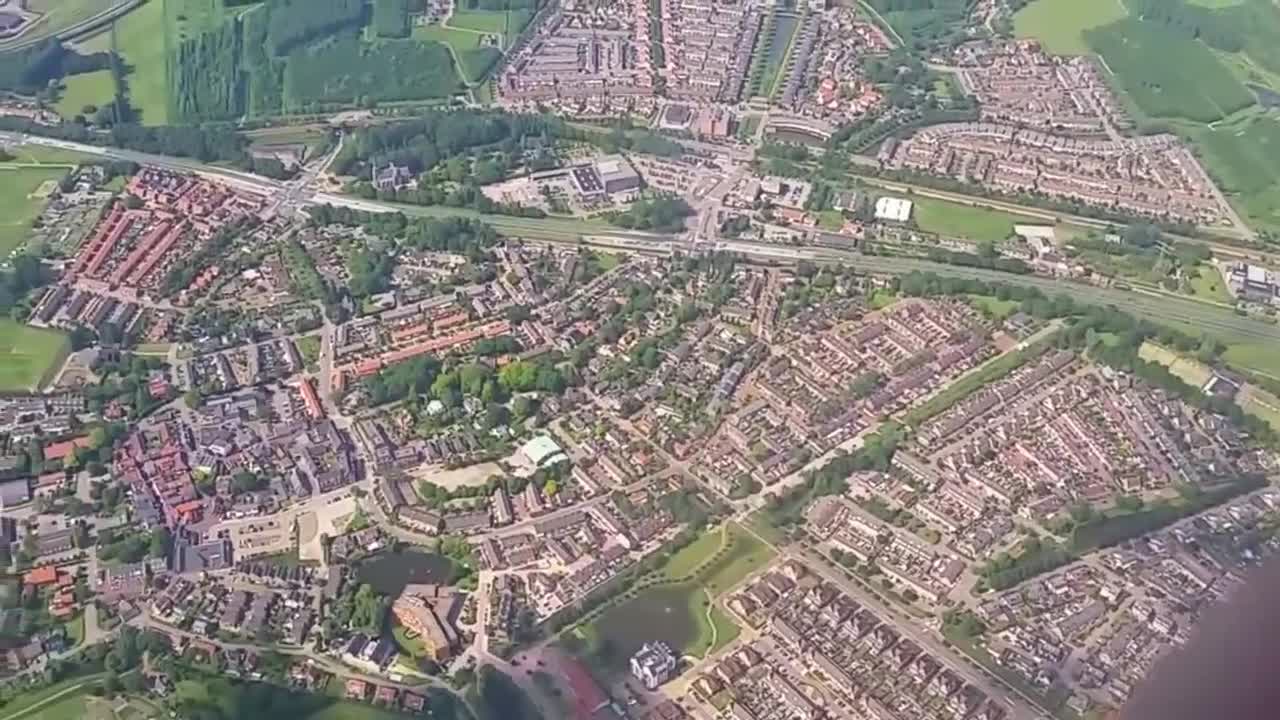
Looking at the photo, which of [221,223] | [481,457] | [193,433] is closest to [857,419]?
[481,457]

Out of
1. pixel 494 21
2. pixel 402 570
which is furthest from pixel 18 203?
pixel 402 570

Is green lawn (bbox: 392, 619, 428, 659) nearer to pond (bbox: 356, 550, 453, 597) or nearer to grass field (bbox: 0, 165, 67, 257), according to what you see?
pond (bbox: 356, 550, 453, 597)

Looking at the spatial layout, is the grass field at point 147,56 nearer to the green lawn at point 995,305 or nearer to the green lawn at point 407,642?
the green lawn at point 407,642

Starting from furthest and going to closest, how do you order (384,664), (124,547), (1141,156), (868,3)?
(868,3) → (1141,156) → (124,547) → (384,664)

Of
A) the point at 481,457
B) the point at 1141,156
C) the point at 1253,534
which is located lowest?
the point at 481,457

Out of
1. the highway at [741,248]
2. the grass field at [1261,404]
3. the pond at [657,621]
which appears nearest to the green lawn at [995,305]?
the highway at [741,248]

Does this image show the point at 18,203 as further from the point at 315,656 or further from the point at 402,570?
the point at 315,656

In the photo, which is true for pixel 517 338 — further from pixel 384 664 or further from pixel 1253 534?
pixel 1253 534
